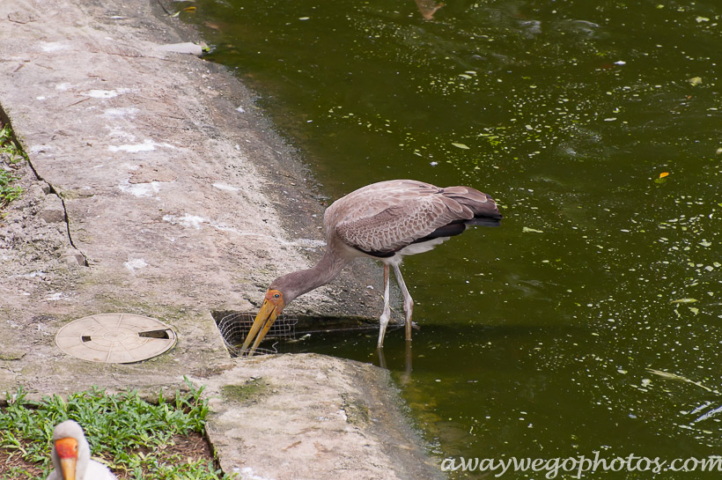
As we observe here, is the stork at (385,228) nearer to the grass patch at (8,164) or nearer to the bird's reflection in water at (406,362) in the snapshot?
the bird's reflection in water at (406,362)

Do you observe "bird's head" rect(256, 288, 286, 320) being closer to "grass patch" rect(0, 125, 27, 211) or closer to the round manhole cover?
the round manhole cover

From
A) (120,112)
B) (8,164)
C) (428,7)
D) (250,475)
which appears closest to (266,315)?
(250,475)

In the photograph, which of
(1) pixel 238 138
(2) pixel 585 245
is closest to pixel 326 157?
(1) pixel 238 138

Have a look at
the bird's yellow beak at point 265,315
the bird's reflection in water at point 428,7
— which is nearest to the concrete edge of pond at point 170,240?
the bird's yellow beak at point 265,315

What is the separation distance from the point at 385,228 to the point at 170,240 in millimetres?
1708

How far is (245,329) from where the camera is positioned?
573cm

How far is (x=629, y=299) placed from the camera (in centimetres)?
604

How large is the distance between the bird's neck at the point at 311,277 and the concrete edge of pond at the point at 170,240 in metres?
0.35

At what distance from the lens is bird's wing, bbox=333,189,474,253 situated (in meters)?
5.62

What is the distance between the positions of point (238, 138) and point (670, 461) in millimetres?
5264

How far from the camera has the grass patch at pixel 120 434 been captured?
4.07 meters

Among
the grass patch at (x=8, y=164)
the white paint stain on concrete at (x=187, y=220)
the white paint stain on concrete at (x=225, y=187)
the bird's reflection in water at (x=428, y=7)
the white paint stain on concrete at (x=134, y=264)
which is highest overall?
the bird's reflection in water at (x=428, y=7)

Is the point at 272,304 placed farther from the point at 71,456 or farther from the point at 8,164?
the point at 8,164

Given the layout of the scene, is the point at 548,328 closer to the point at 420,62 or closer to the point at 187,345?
the point at 187,345
